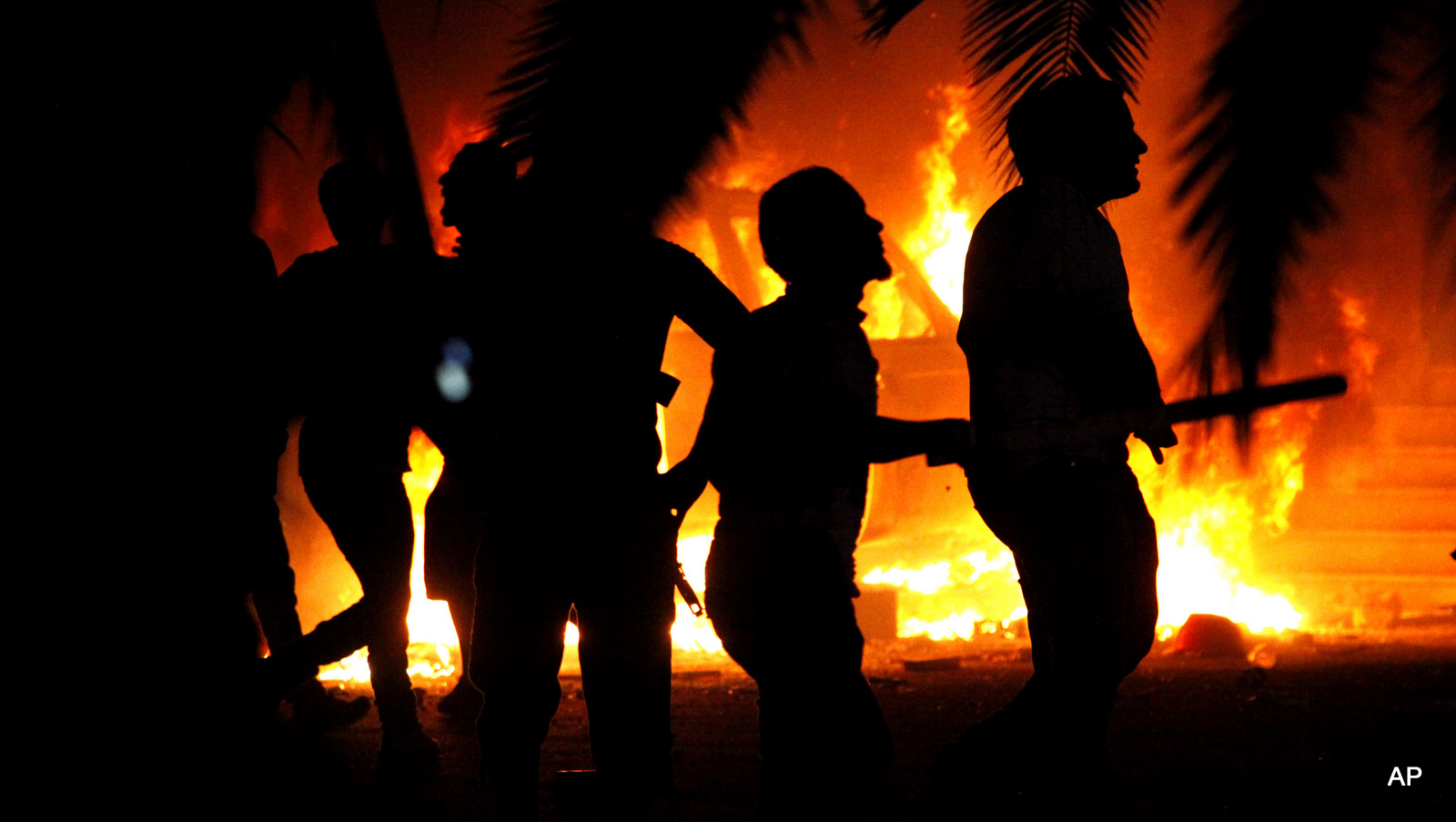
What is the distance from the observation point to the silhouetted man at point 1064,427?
230 centimetres

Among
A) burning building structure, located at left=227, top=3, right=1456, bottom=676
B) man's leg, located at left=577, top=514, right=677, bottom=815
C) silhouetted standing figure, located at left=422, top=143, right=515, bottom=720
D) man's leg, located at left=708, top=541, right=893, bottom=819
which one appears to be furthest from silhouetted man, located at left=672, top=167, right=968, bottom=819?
burning building structure, located at left=227, top=3, right=1456, bottom=676

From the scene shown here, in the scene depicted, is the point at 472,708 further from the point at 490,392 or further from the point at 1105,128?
the point at 1105,128

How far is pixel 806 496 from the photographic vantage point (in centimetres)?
212

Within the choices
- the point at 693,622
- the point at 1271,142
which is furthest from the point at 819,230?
the point at 693,622

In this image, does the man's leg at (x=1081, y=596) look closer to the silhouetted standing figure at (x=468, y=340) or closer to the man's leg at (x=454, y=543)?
the silhouetted standing figure at (x=468, y=340)

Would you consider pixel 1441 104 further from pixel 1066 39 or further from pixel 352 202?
pixel 352 202

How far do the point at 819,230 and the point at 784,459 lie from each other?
0.41m

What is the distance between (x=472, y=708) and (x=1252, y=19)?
383cm

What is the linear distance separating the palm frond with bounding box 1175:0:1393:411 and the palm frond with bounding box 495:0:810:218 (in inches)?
72.5

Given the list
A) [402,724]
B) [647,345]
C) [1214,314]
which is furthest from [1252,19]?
[402,724]

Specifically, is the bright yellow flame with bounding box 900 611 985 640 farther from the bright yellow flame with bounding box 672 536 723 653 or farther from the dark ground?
the dark ground

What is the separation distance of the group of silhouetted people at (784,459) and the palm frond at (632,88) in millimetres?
1548

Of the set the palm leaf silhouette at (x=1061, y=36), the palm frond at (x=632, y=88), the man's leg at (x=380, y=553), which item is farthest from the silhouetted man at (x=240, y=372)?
the palm leaf silhouette at (x=1061, y=36)

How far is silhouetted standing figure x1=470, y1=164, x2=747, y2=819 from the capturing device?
246 cm
